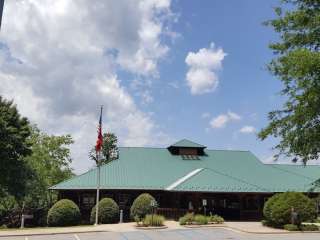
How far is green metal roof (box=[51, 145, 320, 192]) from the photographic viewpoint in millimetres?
37719

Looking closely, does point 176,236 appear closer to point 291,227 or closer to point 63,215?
point 291,227

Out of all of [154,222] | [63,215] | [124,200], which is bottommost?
[154,222]

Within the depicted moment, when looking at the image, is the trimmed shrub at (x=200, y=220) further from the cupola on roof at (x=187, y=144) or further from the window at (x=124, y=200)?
the cupola on roof at (x=187, y=144)

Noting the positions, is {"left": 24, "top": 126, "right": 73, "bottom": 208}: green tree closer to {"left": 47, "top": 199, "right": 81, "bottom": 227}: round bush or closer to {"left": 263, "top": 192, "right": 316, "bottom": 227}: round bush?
{"left": 47, "top": 199, "right": 81, "bottom": 227}: round bush

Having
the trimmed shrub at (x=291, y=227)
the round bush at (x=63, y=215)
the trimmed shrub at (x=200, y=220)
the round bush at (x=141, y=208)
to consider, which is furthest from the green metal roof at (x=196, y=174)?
the trimmed shrub at (x=291, y=227)

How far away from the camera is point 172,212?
37281 millimetres

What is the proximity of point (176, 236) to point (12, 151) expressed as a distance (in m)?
20.2

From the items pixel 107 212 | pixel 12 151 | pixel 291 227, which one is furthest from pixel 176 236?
pixel 12 151

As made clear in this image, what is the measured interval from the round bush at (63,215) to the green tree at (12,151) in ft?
22.3

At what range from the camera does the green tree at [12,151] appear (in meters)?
38.4

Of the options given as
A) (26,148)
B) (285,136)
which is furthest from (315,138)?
(26,148)

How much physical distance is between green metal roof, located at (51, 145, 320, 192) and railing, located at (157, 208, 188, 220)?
200 centimetres

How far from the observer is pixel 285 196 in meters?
30.6

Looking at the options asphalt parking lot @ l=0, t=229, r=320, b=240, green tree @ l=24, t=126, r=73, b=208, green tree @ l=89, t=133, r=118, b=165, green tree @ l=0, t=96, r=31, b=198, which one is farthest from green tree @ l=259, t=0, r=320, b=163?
green tree @ l=89, t=133, r=118, b=165
